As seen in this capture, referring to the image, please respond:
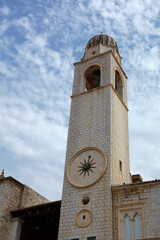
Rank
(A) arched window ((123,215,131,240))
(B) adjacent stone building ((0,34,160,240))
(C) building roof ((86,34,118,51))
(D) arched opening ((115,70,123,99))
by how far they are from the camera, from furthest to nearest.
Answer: (C) building roof ((86,34,118,51)) → (D) arched opening ((115,70,123,99)) → (B) adjacent stone building ((0,34,160,240)) → (A) arched window ((123,215,131,240))

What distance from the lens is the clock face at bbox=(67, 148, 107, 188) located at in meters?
18.4

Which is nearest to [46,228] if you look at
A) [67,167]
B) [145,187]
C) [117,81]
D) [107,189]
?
[67,167]

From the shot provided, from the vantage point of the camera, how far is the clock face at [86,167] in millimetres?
18377

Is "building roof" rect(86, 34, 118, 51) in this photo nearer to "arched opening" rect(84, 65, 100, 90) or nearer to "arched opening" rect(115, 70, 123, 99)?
"arched opening" rect(84, 65, 100, 90)

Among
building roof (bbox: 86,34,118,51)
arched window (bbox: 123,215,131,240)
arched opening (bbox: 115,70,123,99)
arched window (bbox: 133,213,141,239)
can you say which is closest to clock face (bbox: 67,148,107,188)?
arched window (bbox: 123,215,131,240)

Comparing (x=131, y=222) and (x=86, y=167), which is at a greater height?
(x=86, y=167)

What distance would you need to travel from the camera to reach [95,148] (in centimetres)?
1947

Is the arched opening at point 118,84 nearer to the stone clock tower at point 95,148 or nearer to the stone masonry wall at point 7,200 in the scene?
the stone clock tower at point 95,148

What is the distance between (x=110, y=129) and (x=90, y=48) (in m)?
9.06

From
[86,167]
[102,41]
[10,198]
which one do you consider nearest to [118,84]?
[102,41]

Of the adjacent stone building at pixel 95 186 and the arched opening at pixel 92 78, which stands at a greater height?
the arched opening at pixel 92 78

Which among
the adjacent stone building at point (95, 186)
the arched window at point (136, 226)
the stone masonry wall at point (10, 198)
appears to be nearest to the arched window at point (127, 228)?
the adjacent stone building at point (95, 186)

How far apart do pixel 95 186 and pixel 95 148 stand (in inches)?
97.0

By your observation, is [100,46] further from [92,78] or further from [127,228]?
[127,228]
